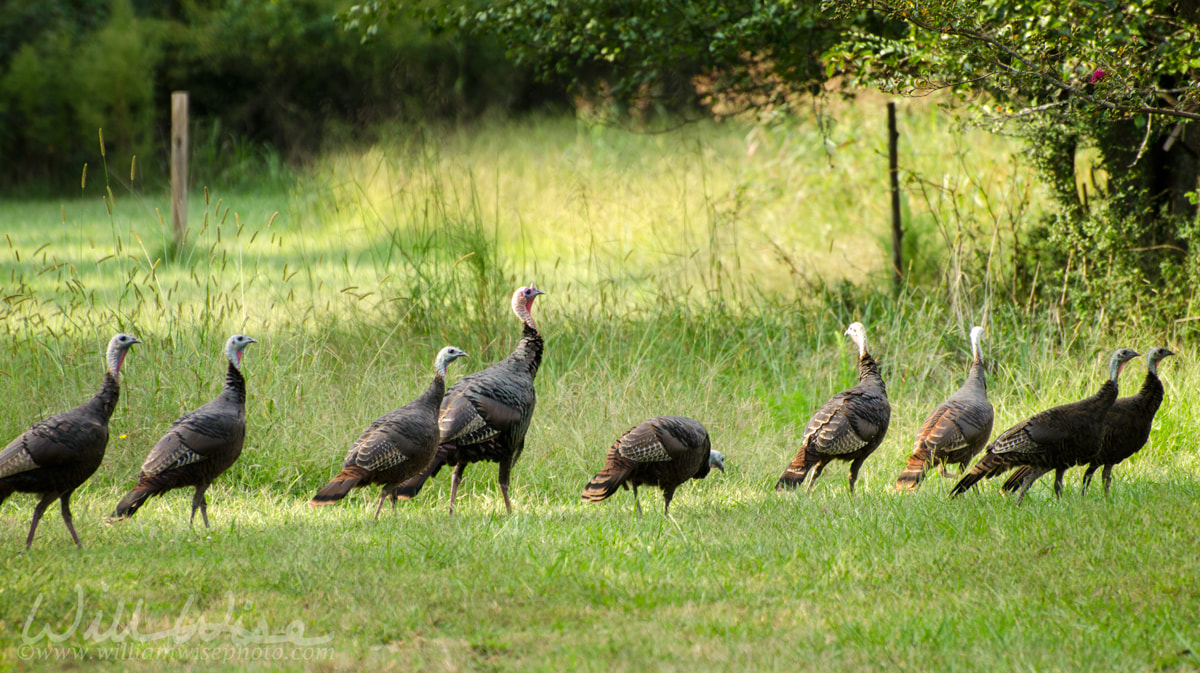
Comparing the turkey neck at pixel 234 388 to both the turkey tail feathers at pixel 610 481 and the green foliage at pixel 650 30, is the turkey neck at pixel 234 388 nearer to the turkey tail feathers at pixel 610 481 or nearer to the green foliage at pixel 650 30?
the turkey tail feathers at pixel 610 481

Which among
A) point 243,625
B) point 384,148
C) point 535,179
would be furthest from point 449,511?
point 535,179

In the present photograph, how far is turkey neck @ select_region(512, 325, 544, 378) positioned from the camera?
6.73 meters

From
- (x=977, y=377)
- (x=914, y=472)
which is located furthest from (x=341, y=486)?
(x=977, y=377)

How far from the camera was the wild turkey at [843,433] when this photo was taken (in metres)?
6.34

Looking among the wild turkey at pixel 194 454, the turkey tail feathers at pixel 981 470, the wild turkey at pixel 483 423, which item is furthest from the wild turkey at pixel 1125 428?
the wild turkey at pixel 194 454

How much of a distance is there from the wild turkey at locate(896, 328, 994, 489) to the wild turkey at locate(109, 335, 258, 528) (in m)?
3.91

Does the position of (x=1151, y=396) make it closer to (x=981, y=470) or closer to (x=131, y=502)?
(x=981, y=470)

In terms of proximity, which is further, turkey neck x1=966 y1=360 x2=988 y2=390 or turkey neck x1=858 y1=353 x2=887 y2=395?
turkey neck x1=966 y1=360 x2=988 y2=390

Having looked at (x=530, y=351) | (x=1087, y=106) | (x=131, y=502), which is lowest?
(x=131, y=502)

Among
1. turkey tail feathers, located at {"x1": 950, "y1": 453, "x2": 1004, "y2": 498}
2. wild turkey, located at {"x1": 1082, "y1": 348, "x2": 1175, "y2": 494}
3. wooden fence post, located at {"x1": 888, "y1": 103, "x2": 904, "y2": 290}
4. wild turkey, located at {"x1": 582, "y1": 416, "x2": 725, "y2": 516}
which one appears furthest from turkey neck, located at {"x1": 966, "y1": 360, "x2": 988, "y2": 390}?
wooden fence post, located at {"x1": 888, "y1": 103, "x2": 904, "y2": 290}

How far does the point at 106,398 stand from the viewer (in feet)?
18.4

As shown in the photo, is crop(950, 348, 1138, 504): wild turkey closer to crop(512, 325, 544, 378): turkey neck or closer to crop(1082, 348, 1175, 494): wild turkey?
crop(1082, 348, 1175, 494): wild turkey

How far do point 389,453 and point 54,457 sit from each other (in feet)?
5.28

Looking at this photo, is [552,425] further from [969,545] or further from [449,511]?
[969,545]
